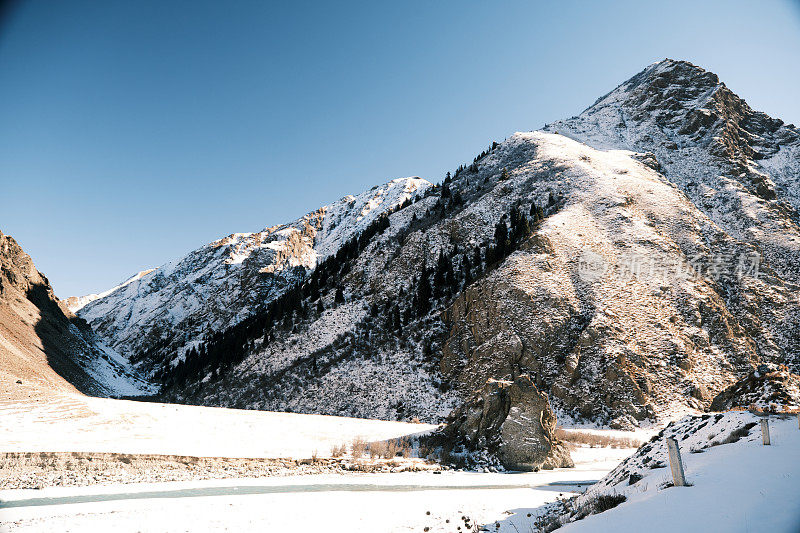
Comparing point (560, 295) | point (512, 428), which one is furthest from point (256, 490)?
point (560, 295)

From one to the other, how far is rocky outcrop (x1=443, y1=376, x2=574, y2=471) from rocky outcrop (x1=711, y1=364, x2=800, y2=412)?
8.52m

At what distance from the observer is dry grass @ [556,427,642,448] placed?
2459 centimetres

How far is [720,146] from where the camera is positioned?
71688mm

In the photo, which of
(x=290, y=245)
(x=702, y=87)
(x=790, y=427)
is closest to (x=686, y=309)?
(x=790, y=427)

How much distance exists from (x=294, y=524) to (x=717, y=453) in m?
10.8

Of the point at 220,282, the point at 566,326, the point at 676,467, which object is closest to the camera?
the point at 676,467

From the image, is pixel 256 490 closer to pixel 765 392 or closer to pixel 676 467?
pixel 676 467

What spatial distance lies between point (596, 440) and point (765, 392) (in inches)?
449

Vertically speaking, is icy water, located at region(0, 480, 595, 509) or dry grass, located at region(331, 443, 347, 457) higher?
icy water, located at region(0, 480, 595, 509)

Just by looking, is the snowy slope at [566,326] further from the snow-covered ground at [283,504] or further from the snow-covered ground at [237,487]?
the snow-covered ground at [283,504]

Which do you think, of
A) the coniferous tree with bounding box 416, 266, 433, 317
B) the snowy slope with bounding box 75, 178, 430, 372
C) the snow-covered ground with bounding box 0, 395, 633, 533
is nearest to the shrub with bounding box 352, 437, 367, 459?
the snow-covered ground with bounding box 0, 395, 633, 533

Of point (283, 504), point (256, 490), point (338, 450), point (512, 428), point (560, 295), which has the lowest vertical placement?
point (338, 450)

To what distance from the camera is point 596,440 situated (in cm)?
2533

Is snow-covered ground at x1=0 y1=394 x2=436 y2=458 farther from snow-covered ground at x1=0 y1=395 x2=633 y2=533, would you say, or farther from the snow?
the snow
